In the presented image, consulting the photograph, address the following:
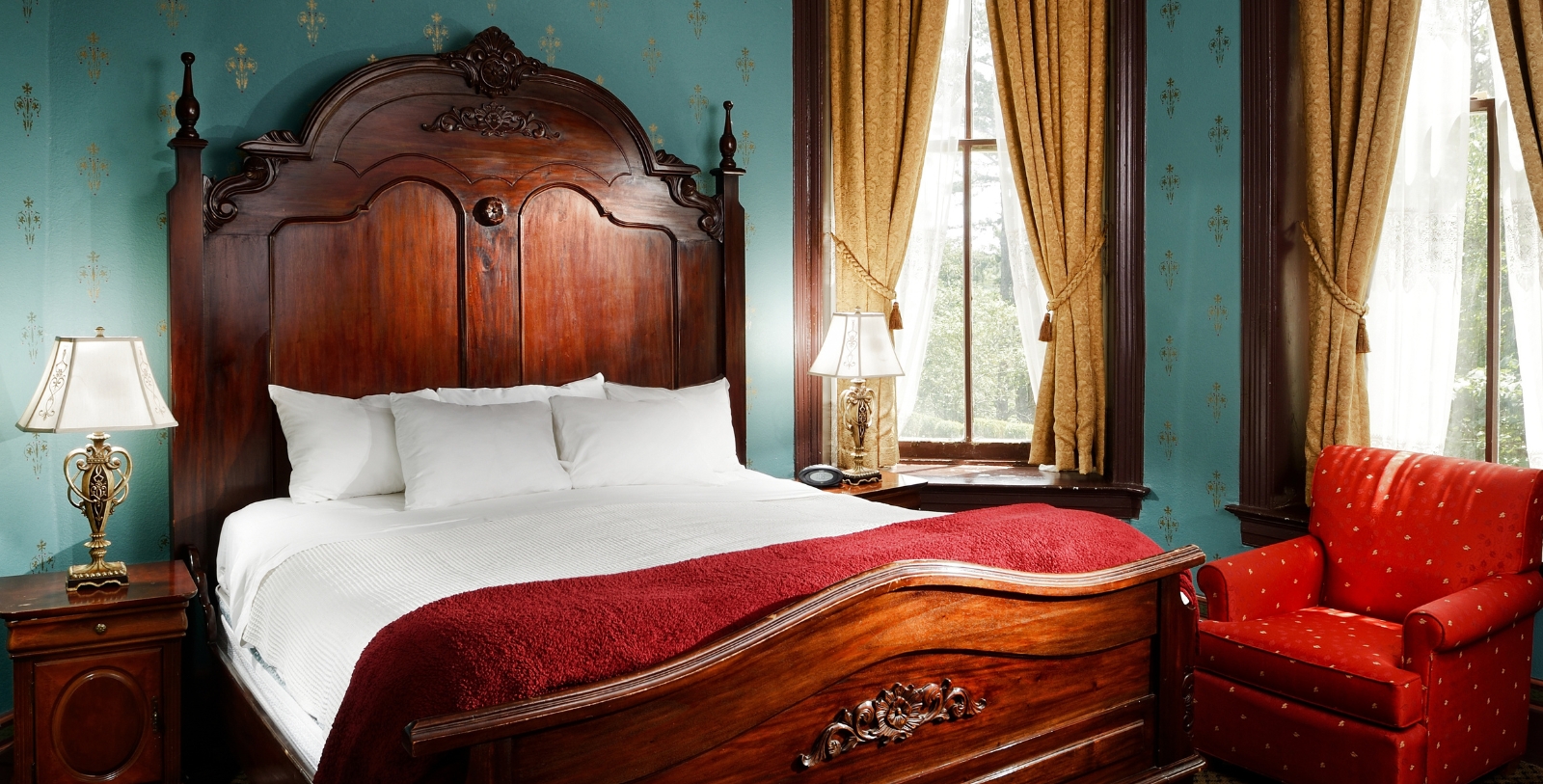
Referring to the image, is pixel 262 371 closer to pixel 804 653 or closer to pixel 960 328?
pixel 804 653

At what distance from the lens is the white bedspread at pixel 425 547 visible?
6.57 feet

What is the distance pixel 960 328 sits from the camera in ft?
14.0

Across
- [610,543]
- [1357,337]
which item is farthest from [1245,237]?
[610,543]

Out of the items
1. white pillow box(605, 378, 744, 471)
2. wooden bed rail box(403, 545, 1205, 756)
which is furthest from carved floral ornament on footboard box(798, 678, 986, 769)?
white pillow box(605, 378, 744, 471)

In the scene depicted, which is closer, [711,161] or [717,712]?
[717,712]

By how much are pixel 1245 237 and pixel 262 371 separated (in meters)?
3.23

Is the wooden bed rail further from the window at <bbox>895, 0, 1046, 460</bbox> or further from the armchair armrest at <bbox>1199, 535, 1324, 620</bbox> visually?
the window at <bbox>895, 0, 1046, 460</bbox>

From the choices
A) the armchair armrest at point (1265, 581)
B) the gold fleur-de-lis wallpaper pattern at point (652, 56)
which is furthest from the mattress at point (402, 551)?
the gold fleur-de-lis wallpaper pattern at point (652, 56)

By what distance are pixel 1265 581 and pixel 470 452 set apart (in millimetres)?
2316

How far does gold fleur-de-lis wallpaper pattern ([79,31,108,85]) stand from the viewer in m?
2.96

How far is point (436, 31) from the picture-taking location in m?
3.45

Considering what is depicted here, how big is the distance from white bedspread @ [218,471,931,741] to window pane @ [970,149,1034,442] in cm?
133

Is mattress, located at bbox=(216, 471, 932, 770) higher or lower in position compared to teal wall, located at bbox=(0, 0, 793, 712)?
lower

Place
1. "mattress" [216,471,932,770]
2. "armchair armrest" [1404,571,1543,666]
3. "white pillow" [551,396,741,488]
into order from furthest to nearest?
1. "white pillow" [551,396,741,488]
2. "armchair armrest" [1404,571,1543,666]
3. "mattress" [216,471,932,770]
